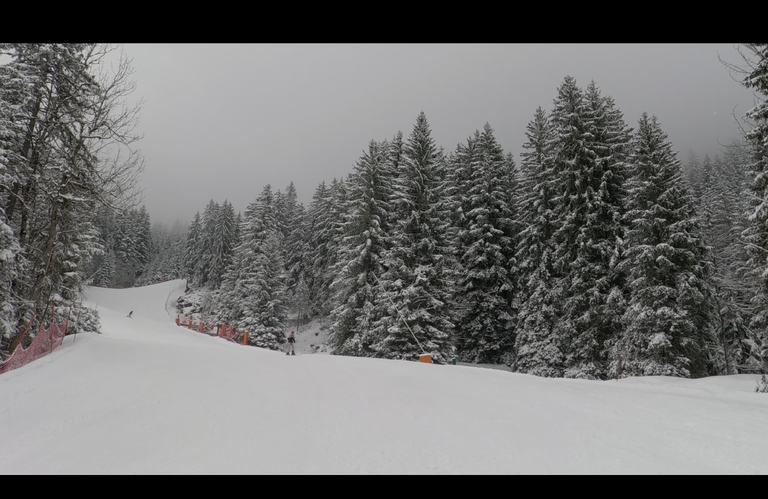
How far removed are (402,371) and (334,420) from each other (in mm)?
4743

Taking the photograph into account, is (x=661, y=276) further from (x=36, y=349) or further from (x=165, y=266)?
(x=165, y=266)

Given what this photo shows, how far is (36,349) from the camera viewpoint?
9.41 metres

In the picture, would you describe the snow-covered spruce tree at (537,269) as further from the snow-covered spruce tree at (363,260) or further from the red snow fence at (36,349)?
the red snow fence at (36,349)

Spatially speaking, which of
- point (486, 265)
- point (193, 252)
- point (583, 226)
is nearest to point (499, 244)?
point (486, 265)

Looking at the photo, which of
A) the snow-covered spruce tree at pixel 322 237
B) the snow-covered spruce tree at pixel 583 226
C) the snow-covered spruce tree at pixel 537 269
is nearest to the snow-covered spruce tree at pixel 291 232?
the snow-covered spruce tree at pixel 322 237

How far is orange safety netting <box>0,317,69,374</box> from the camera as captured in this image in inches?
351

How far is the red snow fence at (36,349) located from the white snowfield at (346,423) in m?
0.45

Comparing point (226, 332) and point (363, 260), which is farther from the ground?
point (363, 260)

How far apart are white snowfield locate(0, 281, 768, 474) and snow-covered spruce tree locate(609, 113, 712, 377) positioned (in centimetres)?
975

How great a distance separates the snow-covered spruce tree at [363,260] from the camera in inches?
910

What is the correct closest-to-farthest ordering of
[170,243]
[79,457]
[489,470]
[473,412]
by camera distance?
[489,470], [79,457], [473,412], [170,243]
